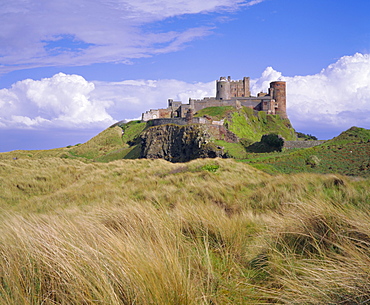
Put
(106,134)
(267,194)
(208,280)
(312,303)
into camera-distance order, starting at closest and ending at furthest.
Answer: (312,303) → (208,280) → (267,194) → (106,134)

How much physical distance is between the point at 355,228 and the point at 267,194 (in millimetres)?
3963

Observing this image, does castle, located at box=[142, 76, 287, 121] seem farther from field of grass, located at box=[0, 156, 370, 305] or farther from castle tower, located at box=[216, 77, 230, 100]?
field of grass, located at box=[0, 156, 370, 305]

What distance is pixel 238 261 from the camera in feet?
10.8

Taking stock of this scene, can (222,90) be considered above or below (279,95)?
above

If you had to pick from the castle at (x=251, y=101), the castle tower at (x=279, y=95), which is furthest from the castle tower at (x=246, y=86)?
the castle tower at (x=279, y=95)

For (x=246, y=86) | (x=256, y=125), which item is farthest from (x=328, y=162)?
(x=246, y=86)

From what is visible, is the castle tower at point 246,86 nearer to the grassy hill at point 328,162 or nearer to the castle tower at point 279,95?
the castle tower at point 279,95

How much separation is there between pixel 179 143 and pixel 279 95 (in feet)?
85.0

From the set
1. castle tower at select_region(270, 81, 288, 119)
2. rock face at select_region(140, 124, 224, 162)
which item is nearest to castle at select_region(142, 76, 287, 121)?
castle tower at select_region(270, 81, 288, 119)

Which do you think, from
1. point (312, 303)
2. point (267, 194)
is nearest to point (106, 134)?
point (267, 194)

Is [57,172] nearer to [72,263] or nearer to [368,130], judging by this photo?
[72,263]

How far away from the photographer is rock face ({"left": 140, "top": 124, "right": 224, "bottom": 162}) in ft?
105

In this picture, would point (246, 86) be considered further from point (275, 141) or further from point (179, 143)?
point (275, 141)

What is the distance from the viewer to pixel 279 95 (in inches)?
2153
